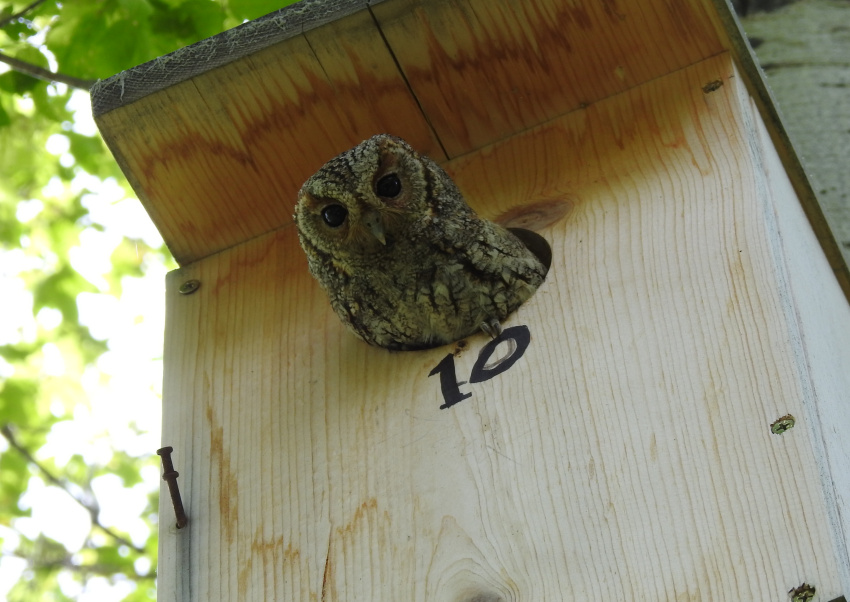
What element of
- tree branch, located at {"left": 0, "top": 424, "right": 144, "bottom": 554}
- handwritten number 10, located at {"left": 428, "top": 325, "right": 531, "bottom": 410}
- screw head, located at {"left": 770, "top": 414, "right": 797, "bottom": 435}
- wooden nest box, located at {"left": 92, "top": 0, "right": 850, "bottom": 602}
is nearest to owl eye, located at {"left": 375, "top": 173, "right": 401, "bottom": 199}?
wooden nest box, located at {"left": 92, "top": 0, "right": 850, "bottom": 602}

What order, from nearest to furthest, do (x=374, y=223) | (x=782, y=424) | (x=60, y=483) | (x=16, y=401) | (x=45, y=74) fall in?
(x=782, y=424) → (x=374, y=223) → (x=45, y=74) → (x=16, y=401) → (x=60, y=483)

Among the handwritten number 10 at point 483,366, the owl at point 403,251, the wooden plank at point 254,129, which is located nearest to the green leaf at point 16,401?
the wooden plank at point 254,129

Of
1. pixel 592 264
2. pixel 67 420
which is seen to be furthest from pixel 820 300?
pixel 67 420

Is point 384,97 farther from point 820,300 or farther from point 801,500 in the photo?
point 801,500

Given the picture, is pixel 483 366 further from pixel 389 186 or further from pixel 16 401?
pixel 16 401

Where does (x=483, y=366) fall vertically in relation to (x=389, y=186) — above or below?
below

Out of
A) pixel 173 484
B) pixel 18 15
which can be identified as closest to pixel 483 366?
pixel 173 484
